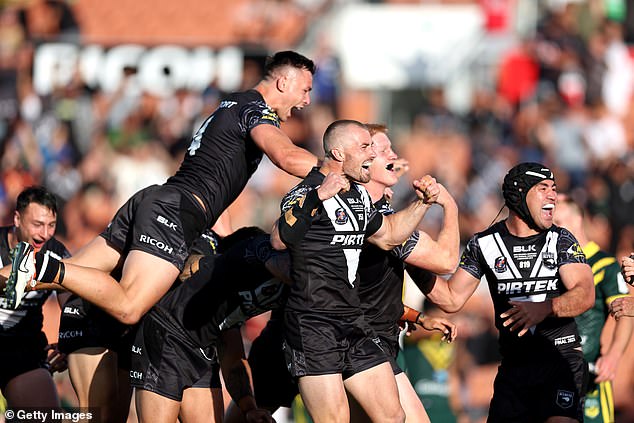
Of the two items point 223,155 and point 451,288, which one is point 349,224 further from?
point 223,155

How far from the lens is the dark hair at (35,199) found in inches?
341

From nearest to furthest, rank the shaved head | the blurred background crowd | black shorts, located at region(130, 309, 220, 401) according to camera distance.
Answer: the shaved head → black shorts, located at region(130, 309, 220, 401) → the blurred background crowd

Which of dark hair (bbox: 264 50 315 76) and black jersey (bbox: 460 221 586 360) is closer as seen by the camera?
black jersey (bbox: 460 221 586 360)

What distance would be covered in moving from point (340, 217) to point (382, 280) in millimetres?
996

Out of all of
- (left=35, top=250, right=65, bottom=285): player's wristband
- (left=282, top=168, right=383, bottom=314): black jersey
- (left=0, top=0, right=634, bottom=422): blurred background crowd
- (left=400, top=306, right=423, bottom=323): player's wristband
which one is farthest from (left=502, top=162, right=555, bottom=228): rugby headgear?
(left=0, top=0, right=634, bottom=422): blurred background crowd

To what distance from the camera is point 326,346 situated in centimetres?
729

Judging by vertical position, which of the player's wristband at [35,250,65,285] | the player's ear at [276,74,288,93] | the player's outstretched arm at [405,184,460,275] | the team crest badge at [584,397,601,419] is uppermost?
the player's ear at [276,74,288,93]

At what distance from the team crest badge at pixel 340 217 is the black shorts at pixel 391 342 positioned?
41.0 inches

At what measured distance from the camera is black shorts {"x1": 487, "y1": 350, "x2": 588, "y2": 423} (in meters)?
7.89

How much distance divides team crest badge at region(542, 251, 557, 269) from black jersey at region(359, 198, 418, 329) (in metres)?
0.92

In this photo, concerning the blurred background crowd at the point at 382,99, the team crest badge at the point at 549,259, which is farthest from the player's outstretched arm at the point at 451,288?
the blurred background crowd at the point at 382,99

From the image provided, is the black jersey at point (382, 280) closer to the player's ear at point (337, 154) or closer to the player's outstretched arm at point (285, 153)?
the player's outstretched arm at point (285, 153)

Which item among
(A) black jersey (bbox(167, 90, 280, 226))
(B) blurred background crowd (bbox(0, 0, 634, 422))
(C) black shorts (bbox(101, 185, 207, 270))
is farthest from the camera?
(B) blurred background crowd (bbox(0, 0, 634, 422))

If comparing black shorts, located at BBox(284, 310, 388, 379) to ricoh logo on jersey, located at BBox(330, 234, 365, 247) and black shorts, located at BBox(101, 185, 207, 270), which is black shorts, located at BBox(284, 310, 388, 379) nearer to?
ricoh logo on jersey, located at BBox(330, 234, 365, 247)
